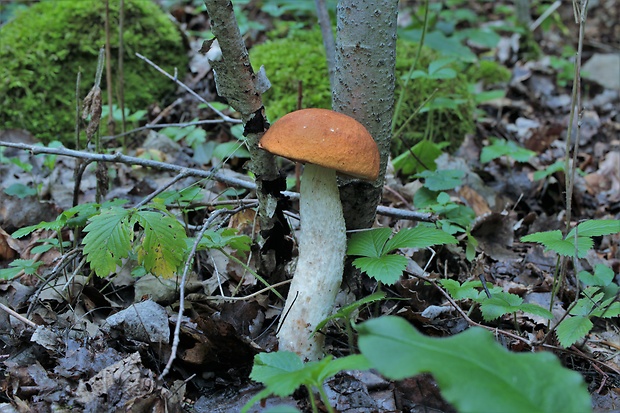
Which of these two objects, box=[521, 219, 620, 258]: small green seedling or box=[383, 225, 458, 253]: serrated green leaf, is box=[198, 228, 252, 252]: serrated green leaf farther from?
box=[521, 219, 620, 258]: small green seedling

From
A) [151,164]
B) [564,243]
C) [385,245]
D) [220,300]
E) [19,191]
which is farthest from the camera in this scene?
[19,191]

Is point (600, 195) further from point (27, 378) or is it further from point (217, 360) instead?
point (27, 378)

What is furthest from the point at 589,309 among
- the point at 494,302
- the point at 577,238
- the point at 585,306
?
the point at 494,302

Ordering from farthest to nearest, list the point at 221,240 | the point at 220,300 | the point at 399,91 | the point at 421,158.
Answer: the point at 399,91
the point at 421,158
the point at 220,300
the point at 221,240

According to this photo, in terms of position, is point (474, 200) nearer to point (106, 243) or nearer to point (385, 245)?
point (385, 245)

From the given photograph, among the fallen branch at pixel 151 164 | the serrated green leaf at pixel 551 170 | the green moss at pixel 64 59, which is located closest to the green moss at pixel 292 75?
the green moss at pixel 64 59

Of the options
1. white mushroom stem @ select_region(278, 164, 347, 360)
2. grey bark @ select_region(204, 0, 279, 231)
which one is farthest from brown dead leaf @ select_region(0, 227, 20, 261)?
white mushroom stem @ select_region(278, 164, 347, 360)
